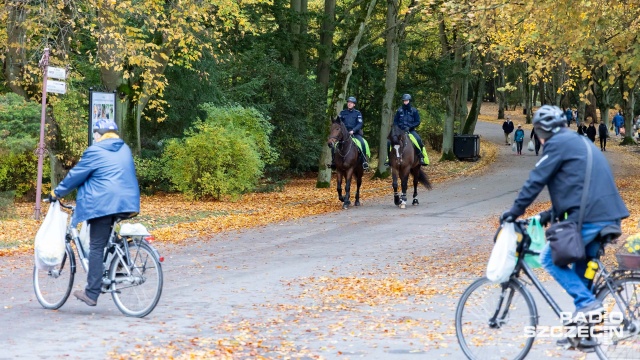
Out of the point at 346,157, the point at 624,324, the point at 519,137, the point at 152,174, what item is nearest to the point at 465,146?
the point at 519,137

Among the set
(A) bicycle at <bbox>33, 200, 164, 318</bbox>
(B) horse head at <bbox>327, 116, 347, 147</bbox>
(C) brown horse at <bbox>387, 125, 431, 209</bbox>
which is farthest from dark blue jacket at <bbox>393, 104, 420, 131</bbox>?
(A) bicycle at <bbox>33, 200, 164, 318</bbox>

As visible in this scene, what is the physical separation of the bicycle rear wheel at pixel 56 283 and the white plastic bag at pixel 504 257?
16.0ft

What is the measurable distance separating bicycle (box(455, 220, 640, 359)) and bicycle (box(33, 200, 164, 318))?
328cm

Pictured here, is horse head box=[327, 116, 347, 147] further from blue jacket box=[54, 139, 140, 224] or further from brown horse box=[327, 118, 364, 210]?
blue jacket box=[54, 139, 140, 224]

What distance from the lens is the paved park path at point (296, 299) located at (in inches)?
347

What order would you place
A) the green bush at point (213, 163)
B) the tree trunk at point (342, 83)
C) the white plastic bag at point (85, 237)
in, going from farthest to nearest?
the tree trunk at point (342, 83)
the green bush at point (213, 163)
the white plastic bag at point (85, 237)

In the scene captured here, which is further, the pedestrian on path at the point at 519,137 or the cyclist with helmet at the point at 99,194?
the pedestrian on path at the point at 519,137

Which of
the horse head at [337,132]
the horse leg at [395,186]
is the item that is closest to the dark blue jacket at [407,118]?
the horse leg at [395,186]

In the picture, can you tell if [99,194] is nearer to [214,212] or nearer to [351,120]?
[214,212]

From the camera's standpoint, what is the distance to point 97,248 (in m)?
10.1

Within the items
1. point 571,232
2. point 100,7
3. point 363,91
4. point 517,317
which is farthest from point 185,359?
point 363,91

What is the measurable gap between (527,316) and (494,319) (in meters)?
0.31

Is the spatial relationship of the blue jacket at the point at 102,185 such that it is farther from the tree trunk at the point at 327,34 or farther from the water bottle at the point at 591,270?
the tree trunk at the point at 327,34

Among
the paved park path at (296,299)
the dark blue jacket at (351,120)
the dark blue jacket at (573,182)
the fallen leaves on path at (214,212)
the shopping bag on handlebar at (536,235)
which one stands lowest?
the fallen leaves on path at (214,212)
